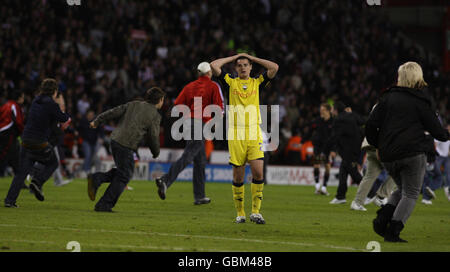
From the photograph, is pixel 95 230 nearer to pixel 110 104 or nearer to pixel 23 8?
pixel 110 104

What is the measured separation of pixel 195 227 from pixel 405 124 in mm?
3684

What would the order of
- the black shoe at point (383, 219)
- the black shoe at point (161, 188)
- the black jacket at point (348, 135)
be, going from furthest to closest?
the black jacket at point (348, 135) < the black shoe at point (161, 188) < the black shoe at point (383, 219)

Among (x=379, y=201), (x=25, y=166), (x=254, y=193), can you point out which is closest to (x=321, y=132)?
(x=379, y=201)

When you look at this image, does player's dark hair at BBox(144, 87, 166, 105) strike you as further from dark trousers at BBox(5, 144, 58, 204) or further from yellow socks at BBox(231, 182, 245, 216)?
yellow socks at BBox(231, 182, 245, 216)

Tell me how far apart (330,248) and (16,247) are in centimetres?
384

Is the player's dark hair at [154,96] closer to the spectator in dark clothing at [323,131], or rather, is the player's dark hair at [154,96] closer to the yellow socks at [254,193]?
the yellow socks at [254,193]

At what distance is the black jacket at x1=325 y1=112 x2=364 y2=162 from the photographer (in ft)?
62.7

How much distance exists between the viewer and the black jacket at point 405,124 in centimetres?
1051

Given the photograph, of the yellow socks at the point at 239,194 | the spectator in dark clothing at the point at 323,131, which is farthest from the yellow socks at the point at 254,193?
the spectator in dark clothing at the point at 323,131

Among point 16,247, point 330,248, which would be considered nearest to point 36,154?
point 16,247

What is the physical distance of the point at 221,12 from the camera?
125 feet

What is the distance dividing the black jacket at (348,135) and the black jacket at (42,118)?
7.05 m

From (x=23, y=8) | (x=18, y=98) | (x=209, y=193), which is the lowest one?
(x=209, y=193)

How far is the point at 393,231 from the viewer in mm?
10719
